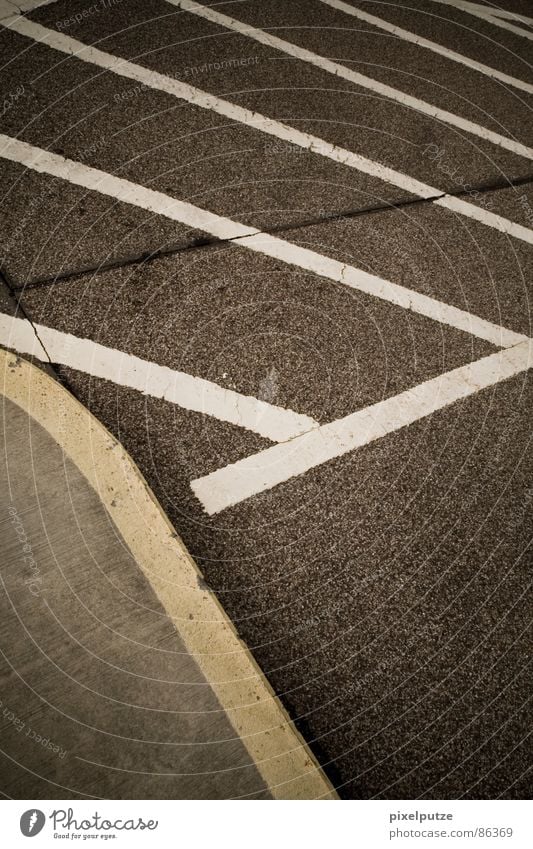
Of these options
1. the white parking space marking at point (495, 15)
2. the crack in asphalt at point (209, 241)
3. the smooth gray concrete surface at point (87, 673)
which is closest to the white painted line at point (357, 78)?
the crack in asphalt at point (209, 241)

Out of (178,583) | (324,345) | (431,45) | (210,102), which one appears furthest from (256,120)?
(178,583)

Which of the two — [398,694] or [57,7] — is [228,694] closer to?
[398,694]

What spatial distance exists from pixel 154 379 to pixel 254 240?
3.75ft

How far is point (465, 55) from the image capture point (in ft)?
15.2

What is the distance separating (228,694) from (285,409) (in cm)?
132

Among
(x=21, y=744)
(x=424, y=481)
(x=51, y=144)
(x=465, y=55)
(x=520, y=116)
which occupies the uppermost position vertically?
(x=465, y=55)

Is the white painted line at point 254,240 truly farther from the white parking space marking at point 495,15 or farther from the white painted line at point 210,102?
the white parking space marking at point 495,15

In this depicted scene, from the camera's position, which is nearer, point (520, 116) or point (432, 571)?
point (432, 571)

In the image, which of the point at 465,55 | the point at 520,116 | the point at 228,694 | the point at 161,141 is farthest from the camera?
the point at 465,55

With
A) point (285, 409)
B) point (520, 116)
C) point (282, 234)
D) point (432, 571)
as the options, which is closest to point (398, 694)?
point (432, 571)

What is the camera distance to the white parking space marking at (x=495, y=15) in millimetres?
5109

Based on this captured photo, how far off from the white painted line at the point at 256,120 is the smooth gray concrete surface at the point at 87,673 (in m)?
2.88

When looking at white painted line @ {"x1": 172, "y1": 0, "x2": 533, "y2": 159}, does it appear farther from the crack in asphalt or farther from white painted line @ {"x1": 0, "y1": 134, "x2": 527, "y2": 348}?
white painted line @ {"x1": 0, "y1": 134, "x2": 527, "y2": 348}

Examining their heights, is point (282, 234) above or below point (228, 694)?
above
